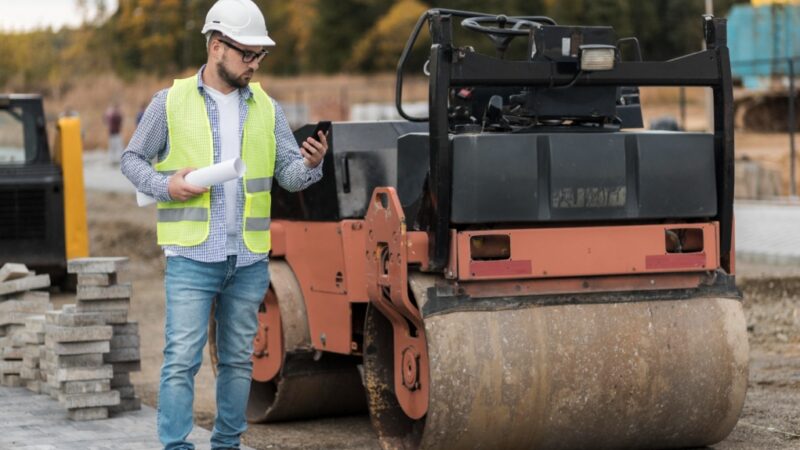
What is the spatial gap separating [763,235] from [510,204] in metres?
11.7

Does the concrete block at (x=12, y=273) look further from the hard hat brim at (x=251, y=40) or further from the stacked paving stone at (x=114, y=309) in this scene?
the hard hat brim at (x=251, y=40)

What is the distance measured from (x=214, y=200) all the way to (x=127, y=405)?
7.90 ft

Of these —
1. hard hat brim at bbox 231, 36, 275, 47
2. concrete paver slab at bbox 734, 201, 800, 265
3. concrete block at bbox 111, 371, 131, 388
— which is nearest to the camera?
hard hat brim at bbox 231, 36, 275, 47

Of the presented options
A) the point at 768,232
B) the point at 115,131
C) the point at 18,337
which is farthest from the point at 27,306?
the point at 115,131

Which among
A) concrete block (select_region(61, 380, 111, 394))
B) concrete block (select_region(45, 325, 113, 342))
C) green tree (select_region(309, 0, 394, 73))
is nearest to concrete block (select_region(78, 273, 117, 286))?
concrete block (select_region(45, 325, 113, 342))

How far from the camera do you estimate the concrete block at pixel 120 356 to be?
807cm

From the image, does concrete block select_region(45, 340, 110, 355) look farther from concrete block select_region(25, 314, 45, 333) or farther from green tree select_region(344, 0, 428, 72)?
green tree select_region(344, 0, 428, 72)

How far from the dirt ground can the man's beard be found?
2088 millimetres

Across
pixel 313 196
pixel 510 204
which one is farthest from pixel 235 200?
pixel 313 196

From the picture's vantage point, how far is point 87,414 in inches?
308

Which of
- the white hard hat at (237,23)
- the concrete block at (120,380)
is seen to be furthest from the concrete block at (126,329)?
the white hard hat at (237,23)

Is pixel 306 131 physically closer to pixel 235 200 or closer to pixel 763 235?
pixel 235 200

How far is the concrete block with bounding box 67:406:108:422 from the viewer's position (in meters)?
7.80

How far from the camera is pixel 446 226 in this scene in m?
6.24
